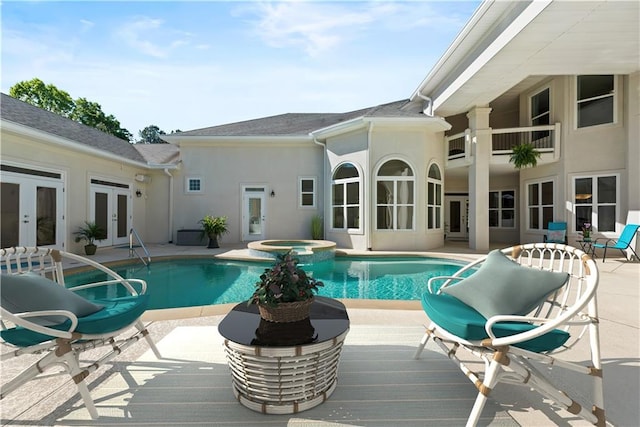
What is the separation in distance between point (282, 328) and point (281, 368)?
0.26 m

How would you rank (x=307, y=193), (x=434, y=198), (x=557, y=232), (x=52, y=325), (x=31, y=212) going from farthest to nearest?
(x=307, y=193) < (x=434, y=198) < (x=557, y=232) < (x=31, y=212) < (x=52, y=325)

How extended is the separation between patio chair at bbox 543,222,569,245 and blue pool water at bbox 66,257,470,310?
3.43 meters

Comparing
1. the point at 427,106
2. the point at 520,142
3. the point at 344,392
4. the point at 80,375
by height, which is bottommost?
the point at 344,392

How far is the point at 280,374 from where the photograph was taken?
1.84m

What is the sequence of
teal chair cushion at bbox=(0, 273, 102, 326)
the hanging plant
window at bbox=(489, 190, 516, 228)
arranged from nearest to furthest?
teal chair cushion at bbox=(0, 273, 102, 326)
the hanging plant
window at bbox=(489, 190, 516, 228)

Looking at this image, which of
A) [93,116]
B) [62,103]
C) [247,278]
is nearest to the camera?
[247,278]

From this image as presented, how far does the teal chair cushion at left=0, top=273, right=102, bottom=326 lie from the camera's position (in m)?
1.91

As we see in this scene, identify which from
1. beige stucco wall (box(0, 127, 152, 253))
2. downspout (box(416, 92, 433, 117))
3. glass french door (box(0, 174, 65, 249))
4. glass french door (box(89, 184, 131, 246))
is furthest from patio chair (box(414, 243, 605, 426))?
glass french door (box(89, 184, 131, 246))

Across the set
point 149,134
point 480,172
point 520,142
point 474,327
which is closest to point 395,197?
point 480,172

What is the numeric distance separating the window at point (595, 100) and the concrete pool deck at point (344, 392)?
27.5 feet

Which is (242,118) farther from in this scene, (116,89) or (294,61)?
(294,61)

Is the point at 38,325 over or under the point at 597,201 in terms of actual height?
under

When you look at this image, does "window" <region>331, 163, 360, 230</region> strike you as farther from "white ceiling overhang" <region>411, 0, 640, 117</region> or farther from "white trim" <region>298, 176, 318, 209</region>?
"white ceiling overhang" <region>411, 0, 640, 117</region>

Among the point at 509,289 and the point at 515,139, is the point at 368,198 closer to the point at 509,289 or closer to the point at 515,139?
the point at 515,139
